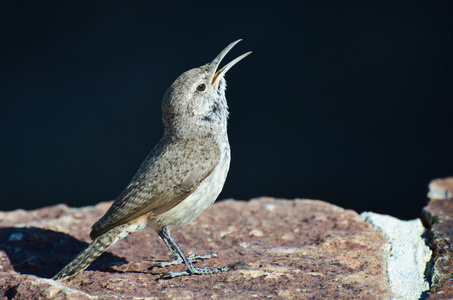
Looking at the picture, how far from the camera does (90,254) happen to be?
3422 mm

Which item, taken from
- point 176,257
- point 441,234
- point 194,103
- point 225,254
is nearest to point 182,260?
point 176,257

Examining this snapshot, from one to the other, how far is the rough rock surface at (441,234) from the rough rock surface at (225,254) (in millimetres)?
273

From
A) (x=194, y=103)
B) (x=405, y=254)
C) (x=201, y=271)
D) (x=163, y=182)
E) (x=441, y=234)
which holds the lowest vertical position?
(x=201, y=271)

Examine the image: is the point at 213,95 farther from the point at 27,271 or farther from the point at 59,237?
the point at 27,271

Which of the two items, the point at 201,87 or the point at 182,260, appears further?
the point at 201,87

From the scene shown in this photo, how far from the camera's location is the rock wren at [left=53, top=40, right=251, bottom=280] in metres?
3.60

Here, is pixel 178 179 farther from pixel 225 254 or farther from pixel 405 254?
pixel 405 254

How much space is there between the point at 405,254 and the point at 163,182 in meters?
1.69

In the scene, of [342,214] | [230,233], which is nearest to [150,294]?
Result: [230,233]

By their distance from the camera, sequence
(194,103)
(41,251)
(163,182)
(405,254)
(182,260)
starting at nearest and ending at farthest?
(405,254) < (182,260) < (163,182) < (41,251) < (194,103)

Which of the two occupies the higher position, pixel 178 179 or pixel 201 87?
pixel 201 87

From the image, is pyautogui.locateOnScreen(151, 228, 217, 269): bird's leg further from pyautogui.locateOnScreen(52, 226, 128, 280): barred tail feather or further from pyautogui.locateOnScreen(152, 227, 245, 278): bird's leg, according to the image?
pyautogui.locateOnScreen(52, 226, 128, 280): barred tail feather

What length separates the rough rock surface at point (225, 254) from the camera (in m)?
2.90

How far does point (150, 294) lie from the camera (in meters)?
2.93
